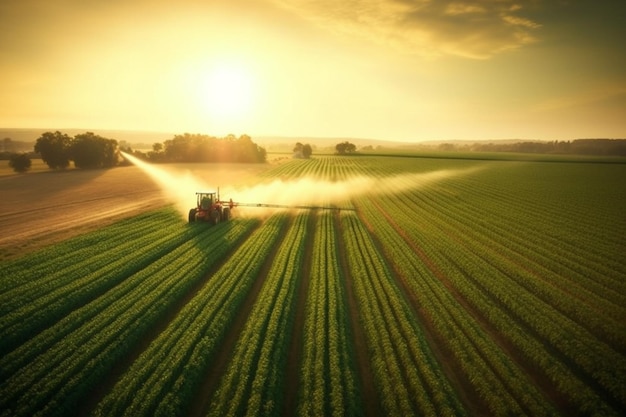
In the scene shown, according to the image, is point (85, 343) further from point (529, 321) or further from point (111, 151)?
point (111, 151)

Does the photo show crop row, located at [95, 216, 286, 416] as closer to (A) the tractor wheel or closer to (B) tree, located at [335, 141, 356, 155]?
(A) the tractor wheel

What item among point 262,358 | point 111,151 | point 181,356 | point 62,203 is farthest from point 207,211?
point 111,151

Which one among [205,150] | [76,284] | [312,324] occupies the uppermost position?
[205,150]

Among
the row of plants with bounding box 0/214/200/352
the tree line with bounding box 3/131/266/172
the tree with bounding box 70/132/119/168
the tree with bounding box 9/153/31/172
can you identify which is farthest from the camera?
the tree with bounding box 70/132/119/168

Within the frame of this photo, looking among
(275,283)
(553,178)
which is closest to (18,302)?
(275,283)

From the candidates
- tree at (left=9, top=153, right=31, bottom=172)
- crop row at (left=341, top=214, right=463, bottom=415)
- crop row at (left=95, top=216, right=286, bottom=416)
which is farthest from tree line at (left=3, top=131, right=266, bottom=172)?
crop row at (left=341, top=214, right=463, bottom=415)

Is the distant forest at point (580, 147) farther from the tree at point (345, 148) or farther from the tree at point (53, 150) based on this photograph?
the tree at point (53, 150)

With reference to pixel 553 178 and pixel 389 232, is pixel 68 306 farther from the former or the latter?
pixel 553 178
